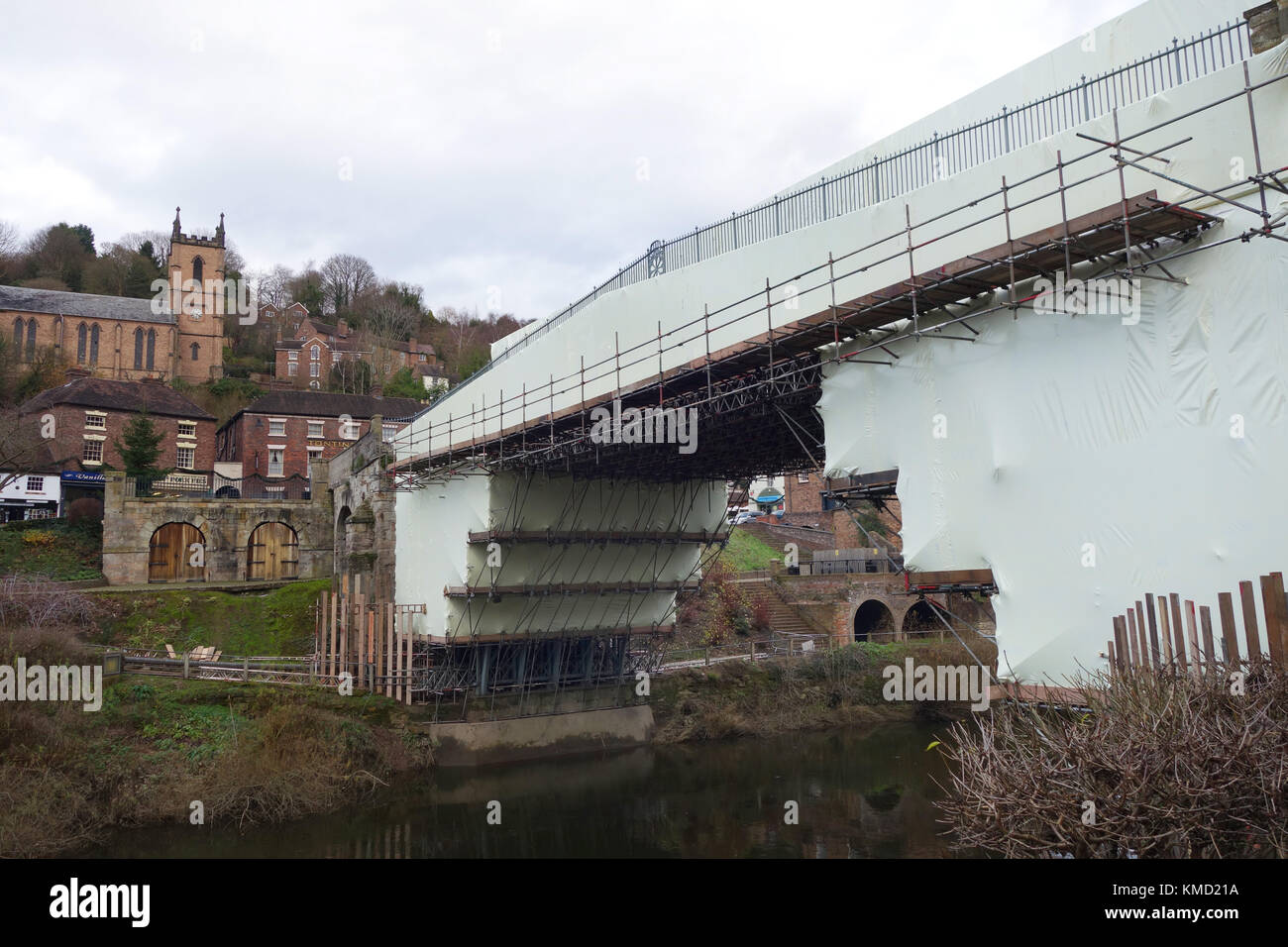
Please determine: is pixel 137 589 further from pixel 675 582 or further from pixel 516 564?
pixel 675 582

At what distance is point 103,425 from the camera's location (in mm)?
38625

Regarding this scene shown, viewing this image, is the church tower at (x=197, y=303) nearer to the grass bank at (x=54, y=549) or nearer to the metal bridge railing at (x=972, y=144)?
the grass bank at (x=54, y=549)

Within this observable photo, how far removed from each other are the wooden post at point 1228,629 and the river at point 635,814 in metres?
7.12

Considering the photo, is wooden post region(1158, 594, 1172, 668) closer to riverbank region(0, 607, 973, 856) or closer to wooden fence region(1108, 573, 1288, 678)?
wooden fence region(1108, 573, 1288, 678)

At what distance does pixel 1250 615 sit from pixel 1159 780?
6.71 feet

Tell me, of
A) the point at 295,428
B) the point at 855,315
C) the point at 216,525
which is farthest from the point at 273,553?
the point at 855,315

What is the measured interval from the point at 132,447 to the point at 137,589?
418 inches

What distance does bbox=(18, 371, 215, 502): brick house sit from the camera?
36.9m

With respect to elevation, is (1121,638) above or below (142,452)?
below

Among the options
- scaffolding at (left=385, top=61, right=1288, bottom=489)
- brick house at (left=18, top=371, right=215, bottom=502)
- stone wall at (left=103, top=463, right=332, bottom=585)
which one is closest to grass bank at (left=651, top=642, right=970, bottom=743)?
scaffolding at (left=385, top=61, right=1288, bottom=489)

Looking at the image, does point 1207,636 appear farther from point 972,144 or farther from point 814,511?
point 814,511

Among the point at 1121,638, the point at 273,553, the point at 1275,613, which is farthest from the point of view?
the point at 273,553

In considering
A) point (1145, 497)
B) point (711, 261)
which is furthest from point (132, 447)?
point (1145, 497)

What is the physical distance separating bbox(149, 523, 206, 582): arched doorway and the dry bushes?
29.4 meters
